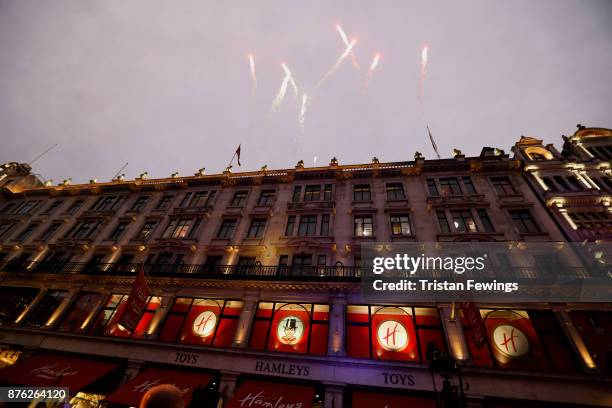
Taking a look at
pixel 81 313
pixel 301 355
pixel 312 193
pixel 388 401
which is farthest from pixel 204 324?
pixel 312 193

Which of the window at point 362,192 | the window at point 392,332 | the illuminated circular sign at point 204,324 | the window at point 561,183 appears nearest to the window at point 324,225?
the window at point 362,192

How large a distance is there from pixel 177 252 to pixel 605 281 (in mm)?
26205

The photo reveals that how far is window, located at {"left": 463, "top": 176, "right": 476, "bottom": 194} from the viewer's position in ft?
69.3

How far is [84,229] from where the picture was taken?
25.2 m

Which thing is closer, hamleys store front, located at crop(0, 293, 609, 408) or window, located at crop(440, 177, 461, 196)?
hamleys store front, located at crop(0, 293, 609, 408)

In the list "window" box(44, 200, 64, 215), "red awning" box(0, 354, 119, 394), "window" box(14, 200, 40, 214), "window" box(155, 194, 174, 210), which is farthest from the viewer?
"window" box(14, 200, 40, 214)

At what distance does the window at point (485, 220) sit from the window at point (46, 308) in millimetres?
29722

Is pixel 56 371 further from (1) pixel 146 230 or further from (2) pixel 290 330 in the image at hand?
(2) pixel 290 330

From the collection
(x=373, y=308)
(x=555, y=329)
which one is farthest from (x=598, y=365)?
(x=373, y=308)

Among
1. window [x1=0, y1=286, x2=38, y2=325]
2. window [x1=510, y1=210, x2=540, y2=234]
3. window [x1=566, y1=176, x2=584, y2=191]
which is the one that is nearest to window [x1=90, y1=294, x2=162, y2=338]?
window [x1=0, y1=286, x2=38, y2=325]

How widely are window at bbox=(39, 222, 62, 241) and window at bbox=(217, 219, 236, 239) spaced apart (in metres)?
16.8

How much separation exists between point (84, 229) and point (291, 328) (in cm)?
2249

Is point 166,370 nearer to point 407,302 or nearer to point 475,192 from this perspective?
point 407,302

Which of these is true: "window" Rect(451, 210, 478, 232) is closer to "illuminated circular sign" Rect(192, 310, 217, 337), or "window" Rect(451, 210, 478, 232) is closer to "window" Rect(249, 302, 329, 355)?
"window" Rect(249, 302, 329, 355)
